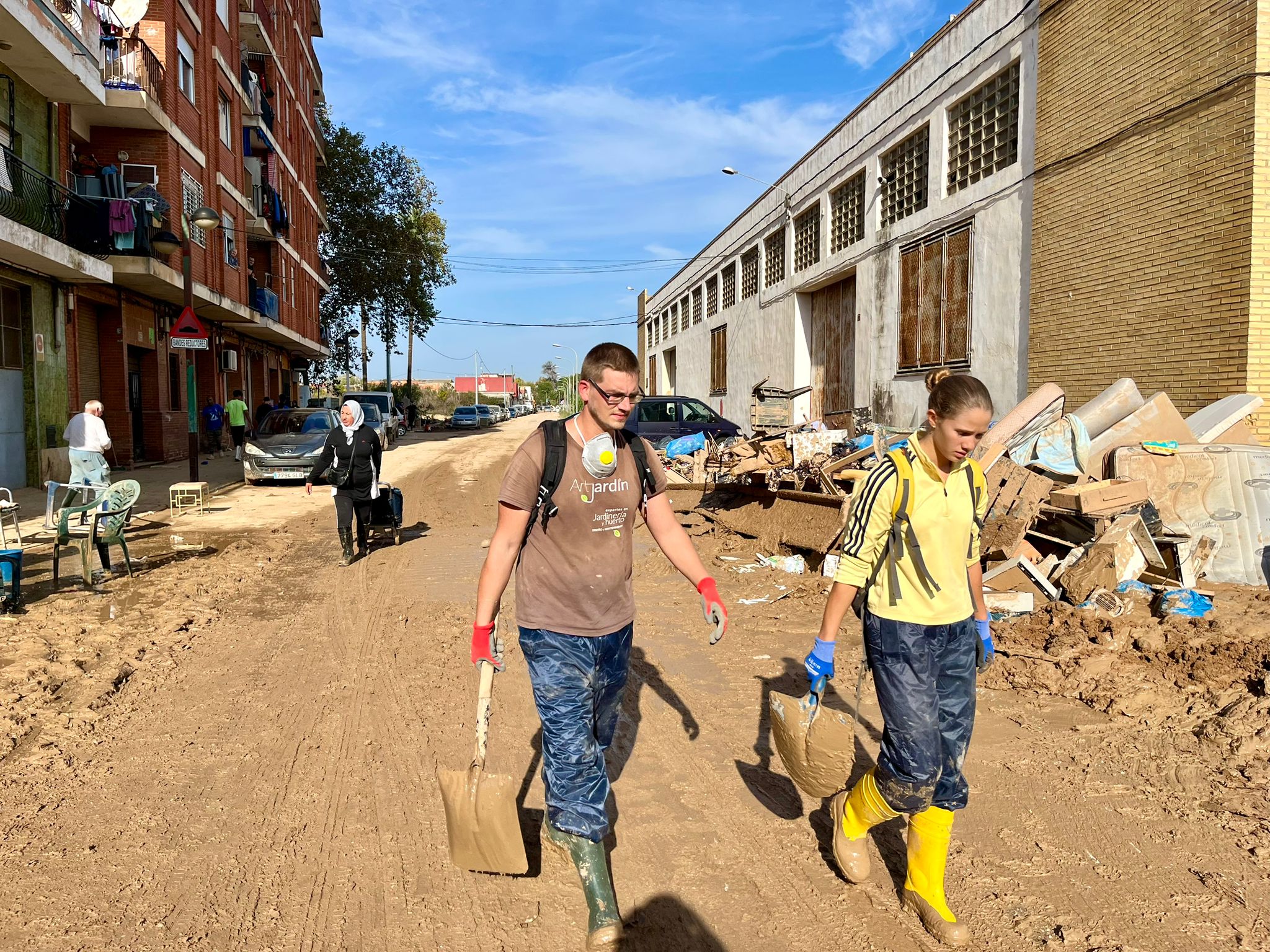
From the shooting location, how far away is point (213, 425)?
2469cm

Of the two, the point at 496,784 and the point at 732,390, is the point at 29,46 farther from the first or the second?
the point at 732,390

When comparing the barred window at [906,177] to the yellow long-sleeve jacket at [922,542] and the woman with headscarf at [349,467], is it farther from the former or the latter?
the yellow long-sleeve jacket at [922,542]

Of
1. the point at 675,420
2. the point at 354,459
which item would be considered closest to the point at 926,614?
the point at 354,459

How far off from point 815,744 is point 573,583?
1111mm

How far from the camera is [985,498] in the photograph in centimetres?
317

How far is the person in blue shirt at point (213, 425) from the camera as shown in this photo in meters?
24.7

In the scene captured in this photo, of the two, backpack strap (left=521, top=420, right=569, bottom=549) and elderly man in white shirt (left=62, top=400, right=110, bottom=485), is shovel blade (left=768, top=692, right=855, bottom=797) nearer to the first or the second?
backpack strap (left=521, top=420, right=569, bottom=549)

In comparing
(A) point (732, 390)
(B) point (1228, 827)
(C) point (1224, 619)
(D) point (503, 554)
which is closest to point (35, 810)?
(D) point (503, 554)

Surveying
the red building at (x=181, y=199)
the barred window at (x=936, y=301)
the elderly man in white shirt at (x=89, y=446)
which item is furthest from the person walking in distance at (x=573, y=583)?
the red building at (x=181, y=199)

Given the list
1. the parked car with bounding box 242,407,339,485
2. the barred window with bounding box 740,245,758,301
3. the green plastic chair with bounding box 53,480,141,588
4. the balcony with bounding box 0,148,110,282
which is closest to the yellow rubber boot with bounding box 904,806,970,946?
the green plastic chair with bounding box 53,480,141,588

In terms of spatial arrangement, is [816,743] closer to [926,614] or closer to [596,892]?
[926,614]

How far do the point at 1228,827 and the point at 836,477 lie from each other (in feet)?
20.5

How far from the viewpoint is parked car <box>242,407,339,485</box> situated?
17172mm

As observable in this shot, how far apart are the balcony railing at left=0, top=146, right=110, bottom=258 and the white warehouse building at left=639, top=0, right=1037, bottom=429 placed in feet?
39.5
